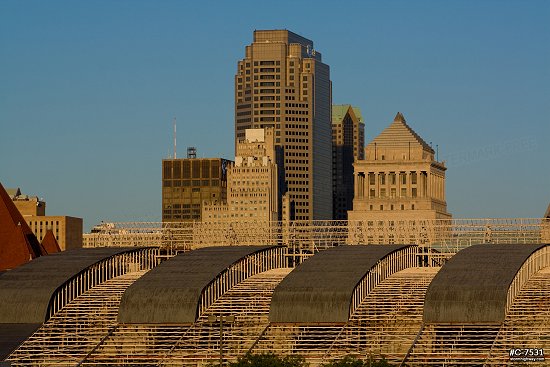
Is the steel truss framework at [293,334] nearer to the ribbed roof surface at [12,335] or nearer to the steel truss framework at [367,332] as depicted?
the steel truss framework at [367,332]

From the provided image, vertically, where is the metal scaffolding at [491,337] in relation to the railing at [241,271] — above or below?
below

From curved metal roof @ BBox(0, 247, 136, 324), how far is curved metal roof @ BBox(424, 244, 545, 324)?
34.2 metres

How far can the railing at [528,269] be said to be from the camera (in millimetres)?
145600

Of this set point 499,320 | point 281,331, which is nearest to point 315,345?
point 281,331

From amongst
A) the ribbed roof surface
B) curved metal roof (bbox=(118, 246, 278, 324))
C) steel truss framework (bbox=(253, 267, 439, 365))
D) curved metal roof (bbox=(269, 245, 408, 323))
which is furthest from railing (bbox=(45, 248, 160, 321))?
steel truss framework (bbox=(253, 267, 439, 365))

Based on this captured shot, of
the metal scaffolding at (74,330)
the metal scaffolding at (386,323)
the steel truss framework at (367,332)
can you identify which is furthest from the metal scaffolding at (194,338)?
the metal scaffolding at (386,323)

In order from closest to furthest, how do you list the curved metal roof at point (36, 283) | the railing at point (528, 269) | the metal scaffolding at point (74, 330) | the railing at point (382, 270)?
the metal scaffolding at point (74, 330), the railing at point (528, 269), the railing at point (382, 270), the curved metal roof at point (36, 283)

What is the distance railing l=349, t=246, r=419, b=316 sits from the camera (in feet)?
488

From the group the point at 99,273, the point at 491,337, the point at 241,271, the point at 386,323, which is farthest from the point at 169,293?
the point at 491,337

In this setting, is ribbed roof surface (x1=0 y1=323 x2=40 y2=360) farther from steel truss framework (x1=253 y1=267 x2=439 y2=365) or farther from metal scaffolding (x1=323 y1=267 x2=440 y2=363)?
metal scaffolding (x1=323 y1=267 x2=440 y2=363)

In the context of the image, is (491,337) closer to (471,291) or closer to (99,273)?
(471,291)

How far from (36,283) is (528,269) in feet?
148

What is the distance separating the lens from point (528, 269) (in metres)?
155

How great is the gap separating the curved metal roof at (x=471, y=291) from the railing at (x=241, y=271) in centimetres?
2004
